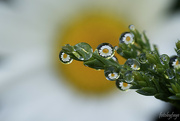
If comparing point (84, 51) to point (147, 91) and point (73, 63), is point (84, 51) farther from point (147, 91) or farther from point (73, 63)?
point (73, 63)

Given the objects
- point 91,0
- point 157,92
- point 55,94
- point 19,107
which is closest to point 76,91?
point 55,94

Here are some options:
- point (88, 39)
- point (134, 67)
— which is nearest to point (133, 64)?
point (134, 67)

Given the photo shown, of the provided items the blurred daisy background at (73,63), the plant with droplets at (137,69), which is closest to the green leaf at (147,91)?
the plant with droplets at (137,69)

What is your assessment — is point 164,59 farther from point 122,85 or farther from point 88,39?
point 88,39

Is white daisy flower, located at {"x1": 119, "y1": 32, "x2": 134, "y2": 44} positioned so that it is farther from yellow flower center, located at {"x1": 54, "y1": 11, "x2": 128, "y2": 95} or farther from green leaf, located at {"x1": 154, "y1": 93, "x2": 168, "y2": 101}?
yellow flower center, located at {"x1": 54, "y1": 11, "x2": 128, "y2": 95}

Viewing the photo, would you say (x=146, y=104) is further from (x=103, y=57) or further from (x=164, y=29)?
(x=103, y=57)

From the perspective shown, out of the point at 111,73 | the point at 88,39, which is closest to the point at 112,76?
the point at 111,73

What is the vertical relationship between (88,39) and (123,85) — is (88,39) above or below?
above

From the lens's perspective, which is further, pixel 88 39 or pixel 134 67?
pixel 88 39

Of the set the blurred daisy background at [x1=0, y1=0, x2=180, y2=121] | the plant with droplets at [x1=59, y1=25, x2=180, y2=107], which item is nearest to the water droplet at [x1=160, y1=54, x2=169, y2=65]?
the plant with droplets at [x1=59, y1=25, x2=180, y2=107]

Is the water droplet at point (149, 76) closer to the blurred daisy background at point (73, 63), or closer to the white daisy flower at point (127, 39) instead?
the white daisy flower at point (127, 39)
